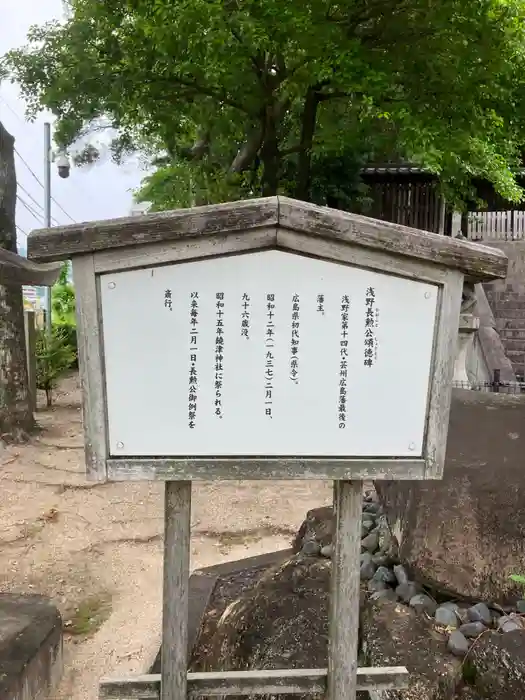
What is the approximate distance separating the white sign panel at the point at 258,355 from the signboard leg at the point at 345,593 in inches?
9.3

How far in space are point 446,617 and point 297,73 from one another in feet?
22.5

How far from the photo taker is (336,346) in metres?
1.82

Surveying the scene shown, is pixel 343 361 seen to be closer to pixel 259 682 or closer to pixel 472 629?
pixel 259 682

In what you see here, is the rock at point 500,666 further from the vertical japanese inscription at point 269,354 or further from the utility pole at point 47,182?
the utility pole at point 47,182

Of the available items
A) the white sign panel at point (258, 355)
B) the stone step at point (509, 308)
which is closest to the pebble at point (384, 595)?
the white sign panel at point (258, 355)

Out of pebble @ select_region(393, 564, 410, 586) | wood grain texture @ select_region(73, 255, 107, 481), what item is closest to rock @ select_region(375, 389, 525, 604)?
pebble @ select_region(393, 564, 410, 586)

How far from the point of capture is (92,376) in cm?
180

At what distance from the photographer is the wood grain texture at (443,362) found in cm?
186

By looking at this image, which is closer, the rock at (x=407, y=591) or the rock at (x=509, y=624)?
the rock at (x=509, y=624)

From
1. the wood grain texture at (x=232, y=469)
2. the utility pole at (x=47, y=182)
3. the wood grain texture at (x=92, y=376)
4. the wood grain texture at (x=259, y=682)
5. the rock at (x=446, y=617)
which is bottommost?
the rock at (x=446, y=617)

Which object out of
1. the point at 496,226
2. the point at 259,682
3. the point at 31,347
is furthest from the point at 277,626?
the point at 496,226

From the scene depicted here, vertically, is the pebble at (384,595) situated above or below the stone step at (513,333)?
below

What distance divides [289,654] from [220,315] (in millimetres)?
1511

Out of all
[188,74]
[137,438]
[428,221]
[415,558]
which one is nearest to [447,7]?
[188,74]
